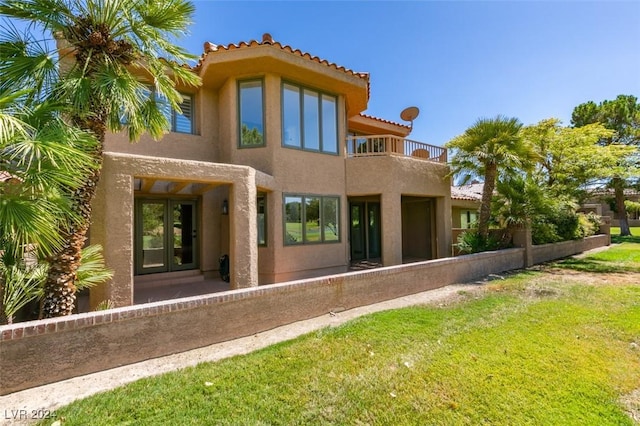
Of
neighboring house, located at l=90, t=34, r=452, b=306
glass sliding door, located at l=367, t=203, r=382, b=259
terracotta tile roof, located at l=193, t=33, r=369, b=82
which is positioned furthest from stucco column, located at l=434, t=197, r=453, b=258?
terracotta tile roof, located at l=193, t=33, r=369, b=82

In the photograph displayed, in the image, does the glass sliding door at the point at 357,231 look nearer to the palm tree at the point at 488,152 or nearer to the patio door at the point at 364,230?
the patio door at the point at 364,230

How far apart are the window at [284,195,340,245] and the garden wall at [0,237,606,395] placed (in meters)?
3.60

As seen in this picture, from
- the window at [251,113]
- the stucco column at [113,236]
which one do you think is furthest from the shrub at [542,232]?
the stucco column at [113,236]

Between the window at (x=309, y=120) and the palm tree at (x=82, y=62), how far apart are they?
16.9 feet

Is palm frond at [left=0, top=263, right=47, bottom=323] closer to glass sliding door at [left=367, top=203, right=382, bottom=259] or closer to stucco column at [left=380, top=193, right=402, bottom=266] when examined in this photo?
stucco column at [left=380, top=193, right=402, bottom=266]

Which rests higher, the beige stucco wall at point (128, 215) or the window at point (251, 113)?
the window at point (251, 113)

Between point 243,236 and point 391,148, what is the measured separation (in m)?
8.06

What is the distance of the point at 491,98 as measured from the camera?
1730cm

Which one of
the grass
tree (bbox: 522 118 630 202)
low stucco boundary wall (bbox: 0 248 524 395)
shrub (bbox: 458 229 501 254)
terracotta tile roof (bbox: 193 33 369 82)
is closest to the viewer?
the grass

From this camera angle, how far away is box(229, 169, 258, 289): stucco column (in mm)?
8039

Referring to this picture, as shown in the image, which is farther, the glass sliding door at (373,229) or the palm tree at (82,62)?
the glass sliding door at (373,229)

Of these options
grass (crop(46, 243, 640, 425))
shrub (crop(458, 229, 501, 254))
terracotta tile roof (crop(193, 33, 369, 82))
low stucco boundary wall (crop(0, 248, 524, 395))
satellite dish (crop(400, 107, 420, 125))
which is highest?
satellite dish (crop(400, 107, 420, 125))

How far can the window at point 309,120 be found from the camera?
36.4 feet

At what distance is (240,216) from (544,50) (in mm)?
14247
